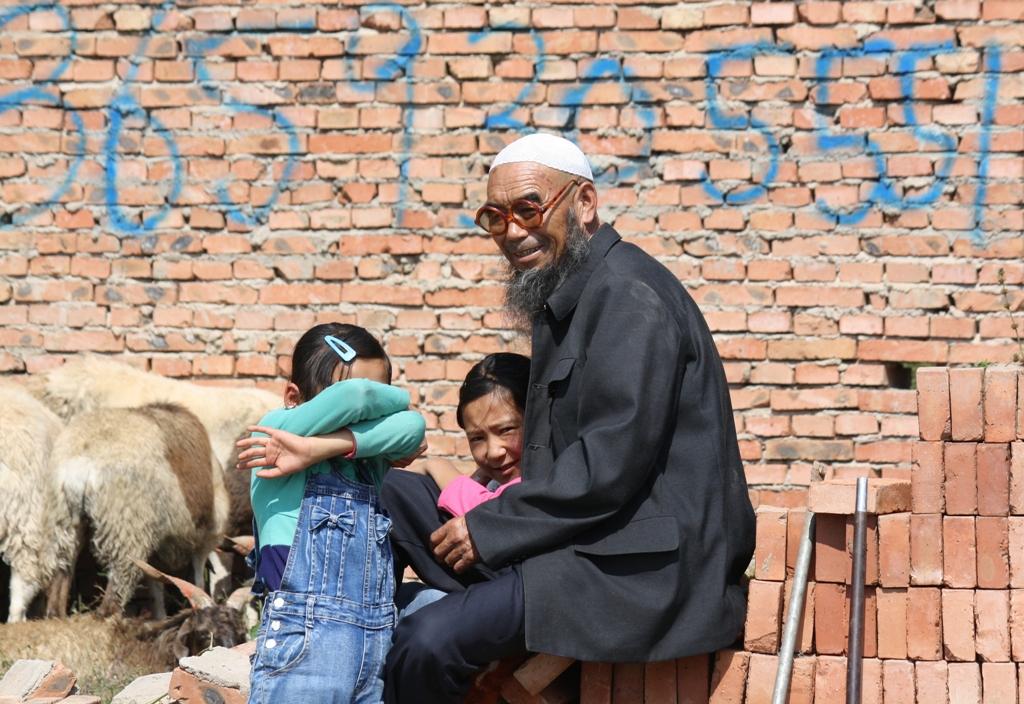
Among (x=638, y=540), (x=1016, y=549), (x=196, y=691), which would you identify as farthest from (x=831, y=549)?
(x=196, y=691)

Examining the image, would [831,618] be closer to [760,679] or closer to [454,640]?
[760,679]

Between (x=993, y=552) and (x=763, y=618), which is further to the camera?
(x=763, y=618)

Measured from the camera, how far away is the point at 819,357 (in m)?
5.52

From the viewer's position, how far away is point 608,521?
2.96m

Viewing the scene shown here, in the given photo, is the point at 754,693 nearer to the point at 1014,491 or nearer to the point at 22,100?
the point at 1014,491

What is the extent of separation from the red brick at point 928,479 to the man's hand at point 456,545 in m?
1.27

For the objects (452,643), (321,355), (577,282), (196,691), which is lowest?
(196,691)

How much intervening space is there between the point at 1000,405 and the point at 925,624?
0.66 meters

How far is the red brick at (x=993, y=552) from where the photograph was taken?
295cm

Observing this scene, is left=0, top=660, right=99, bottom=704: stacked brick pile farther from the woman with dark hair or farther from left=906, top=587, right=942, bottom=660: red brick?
left=906, top=587, right=942, bottom=660: red brick

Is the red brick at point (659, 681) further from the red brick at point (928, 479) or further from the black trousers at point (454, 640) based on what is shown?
the red brick at point (928, 479)

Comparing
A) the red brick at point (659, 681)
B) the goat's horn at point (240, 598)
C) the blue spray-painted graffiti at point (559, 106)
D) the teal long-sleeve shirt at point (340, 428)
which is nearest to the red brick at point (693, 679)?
the red brick at point (659, 681)

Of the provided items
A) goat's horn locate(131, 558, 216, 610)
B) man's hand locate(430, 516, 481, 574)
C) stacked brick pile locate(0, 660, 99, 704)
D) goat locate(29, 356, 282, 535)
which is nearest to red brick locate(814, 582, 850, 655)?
man's hand locate(430, 516, 481, 574)

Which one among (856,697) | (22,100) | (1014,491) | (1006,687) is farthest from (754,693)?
(22,100)
